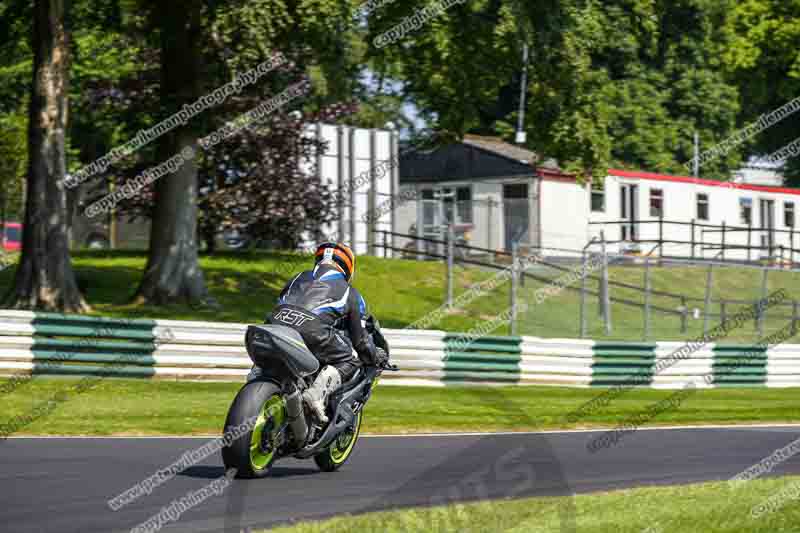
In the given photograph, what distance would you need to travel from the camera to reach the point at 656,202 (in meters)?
40.6

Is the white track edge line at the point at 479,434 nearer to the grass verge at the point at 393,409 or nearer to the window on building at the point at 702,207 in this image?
the grass verge at the point at 393,409

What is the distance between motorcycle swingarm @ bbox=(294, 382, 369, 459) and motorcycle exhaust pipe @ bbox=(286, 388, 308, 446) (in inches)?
5.7

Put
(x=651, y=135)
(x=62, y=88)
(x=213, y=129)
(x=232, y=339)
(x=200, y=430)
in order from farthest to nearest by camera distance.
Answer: (x=651, y=135), (x=213, y=129), (x=62, y=88), (x=232, y=339), (x=200, y=430)

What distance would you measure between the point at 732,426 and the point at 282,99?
14.6m

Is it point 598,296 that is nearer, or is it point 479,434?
point 479,434

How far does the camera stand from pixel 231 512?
7.87 metres

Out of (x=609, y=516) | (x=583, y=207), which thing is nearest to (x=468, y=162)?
(x=583, y=207)

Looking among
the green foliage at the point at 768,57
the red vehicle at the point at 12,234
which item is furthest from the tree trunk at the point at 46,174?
the green foliage at the point at 768,57

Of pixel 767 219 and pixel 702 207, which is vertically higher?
pixel 702 207

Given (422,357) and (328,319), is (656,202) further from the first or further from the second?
(328,319)

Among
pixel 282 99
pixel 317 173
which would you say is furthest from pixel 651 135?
pixel 282 99

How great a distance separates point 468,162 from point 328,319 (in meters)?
33.2

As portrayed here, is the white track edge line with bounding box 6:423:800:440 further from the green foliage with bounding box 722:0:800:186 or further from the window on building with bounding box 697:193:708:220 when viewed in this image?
the green foliage with bounding box 722:0:800:186

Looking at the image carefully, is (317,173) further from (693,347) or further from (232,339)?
(232,339)
